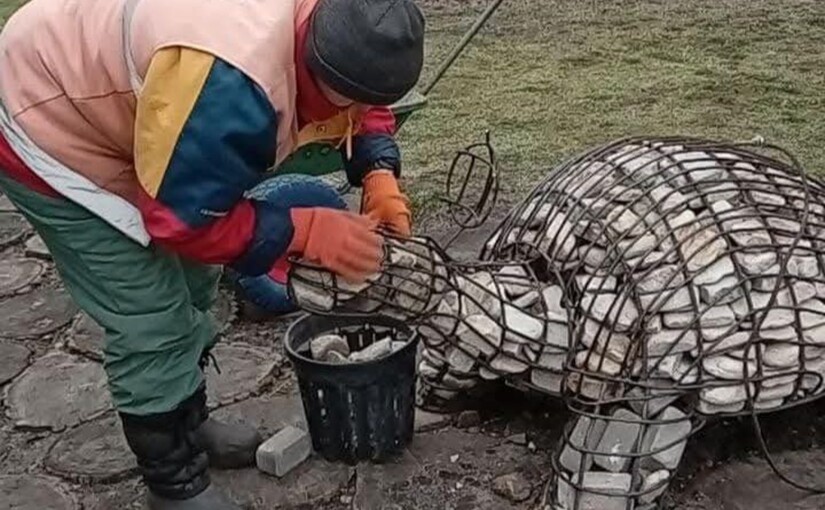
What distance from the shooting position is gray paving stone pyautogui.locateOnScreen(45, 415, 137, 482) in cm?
257

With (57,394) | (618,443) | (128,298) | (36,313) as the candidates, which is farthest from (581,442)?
(36,313)

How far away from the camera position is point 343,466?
252cm

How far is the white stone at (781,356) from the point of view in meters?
2.22

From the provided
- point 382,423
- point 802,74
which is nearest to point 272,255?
point 382,423

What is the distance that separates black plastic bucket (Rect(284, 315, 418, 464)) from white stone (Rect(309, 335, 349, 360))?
21mm

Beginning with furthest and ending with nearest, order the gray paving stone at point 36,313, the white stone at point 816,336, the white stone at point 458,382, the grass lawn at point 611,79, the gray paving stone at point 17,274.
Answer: the grass lawn at point 611,79
the gray paving stone at point 17,274
the gray paving stone at point 36,313
the white stone at point 458,382
the white stone at point 816,336

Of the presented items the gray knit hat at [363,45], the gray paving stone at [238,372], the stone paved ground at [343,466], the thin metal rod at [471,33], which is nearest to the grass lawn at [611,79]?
the thin metal rod at [471,33]

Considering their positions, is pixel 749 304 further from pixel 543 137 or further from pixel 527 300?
pixel 543 137

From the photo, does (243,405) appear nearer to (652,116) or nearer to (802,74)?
(652,116)

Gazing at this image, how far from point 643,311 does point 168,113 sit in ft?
3.09

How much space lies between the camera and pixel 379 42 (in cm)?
185

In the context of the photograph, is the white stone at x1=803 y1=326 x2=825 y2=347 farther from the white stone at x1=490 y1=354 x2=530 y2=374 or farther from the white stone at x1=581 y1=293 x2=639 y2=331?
the white stone at x1=490 y1=354 x2=530 y2=374

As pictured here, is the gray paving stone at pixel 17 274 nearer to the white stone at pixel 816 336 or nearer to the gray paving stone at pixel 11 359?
the gray paving stone at pixel 11 359

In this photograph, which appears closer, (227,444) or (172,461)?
(172,461)
